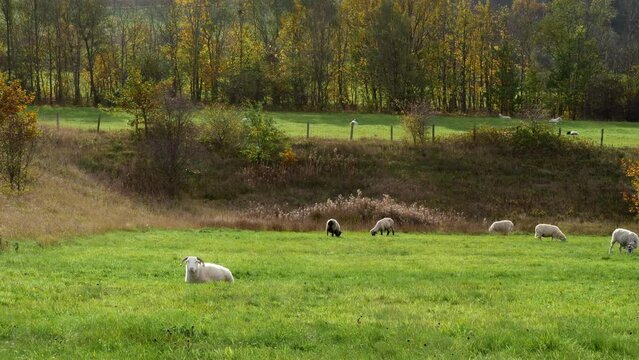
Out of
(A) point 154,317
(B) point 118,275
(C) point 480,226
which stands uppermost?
(A) point 154,317

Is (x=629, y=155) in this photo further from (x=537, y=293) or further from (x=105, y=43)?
(x=105, y=43)

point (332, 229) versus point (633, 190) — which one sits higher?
point (633, 190)

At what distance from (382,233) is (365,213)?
7.03 metres

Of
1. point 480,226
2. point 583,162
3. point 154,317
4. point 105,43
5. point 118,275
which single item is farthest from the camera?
point 105,43

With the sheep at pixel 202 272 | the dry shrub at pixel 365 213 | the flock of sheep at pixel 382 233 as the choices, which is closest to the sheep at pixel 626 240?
the flock of sheep at pixel 382 233

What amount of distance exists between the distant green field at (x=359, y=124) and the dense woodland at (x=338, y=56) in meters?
6.09

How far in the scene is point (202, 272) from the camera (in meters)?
17.8

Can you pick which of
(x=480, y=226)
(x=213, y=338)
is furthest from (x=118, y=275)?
(x=480, y=226)

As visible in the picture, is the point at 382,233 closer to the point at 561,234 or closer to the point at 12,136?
the point at 561,234

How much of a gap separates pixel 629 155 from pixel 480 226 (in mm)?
24419

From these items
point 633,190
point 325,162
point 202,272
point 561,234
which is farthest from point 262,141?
point 202,272

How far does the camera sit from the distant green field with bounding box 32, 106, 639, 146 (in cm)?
6381

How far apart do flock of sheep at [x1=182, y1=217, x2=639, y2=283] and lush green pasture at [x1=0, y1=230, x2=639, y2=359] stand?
0.59 metres

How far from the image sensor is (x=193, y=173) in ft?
176
